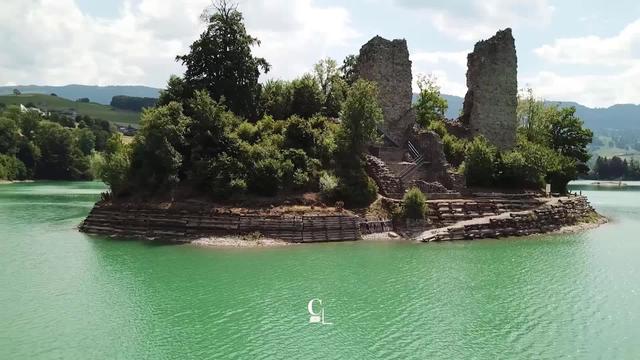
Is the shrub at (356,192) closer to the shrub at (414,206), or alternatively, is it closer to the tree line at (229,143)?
the tree line at (229,143)

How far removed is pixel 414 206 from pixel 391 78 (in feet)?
56.2

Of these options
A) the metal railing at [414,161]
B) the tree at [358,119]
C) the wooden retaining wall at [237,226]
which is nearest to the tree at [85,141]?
the wooden retaining wall at [237,226]

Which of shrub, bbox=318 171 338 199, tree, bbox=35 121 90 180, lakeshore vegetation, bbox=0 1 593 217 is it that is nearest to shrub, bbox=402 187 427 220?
lakeshore vegetation, bbox=0 1 593 217

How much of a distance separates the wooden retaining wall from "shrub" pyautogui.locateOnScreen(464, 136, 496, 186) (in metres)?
11.8

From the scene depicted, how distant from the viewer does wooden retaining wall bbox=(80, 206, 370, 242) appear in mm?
37781

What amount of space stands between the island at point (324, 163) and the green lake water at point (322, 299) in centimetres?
319

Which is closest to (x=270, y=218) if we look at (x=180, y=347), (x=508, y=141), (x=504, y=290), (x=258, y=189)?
(x=258, y=189)

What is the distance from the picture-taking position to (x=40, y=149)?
424ft

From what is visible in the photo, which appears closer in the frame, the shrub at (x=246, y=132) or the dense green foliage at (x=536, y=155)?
the shrub at (x=246, y=132)

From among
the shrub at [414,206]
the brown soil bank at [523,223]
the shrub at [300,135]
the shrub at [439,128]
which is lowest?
the brown soil bank at [523,223]

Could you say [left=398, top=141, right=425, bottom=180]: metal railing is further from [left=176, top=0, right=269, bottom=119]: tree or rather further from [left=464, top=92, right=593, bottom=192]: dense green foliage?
[left=176, top=0, right=269, bottom=119]: tree

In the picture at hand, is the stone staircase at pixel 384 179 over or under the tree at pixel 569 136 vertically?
under

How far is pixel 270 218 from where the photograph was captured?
125ft

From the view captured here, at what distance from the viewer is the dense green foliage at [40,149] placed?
123 metres
